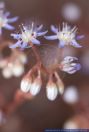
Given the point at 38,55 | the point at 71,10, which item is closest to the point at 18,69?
the point at 38,55

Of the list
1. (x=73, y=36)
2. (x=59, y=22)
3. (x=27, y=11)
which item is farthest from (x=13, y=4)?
(x=73, y=36)

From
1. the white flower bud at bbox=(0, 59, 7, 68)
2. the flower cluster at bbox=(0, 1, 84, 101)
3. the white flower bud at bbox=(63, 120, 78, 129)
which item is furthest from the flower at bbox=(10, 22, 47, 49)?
the white flower bud at bbox=(63, 120, 78, 129)

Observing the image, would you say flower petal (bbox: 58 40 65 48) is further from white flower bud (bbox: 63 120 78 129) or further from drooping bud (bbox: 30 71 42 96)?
white flower bud (bbox: 63 120 78 129)

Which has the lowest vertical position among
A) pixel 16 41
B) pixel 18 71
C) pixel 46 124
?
pixel 46 124

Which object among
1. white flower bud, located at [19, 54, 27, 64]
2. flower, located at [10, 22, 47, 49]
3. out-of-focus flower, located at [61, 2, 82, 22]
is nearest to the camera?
flower, located at [10, 22, 47, 49]

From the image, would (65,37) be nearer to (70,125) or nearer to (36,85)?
(36,85)

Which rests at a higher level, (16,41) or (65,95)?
(16,41)

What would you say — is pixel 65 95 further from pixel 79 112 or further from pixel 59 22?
pixel 59 22
